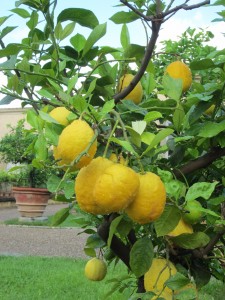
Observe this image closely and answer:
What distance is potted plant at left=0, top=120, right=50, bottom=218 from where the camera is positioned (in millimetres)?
9445

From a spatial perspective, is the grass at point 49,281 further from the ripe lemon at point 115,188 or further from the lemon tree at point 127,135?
the ripe lemon at point 115,188

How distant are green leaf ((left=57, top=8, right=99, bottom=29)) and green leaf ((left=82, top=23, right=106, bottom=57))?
72mm

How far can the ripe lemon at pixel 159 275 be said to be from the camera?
1044mm

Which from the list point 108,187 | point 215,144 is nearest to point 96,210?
point 108,187

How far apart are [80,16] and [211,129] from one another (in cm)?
38

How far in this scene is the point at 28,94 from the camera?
1.11 meters

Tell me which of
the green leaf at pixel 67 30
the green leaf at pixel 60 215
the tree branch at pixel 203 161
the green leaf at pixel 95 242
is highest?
the green leaf at pixel 67 30

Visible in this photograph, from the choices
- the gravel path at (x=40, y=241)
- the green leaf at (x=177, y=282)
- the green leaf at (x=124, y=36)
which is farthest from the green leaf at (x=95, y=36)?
the gravel path at (x=40, y=241)

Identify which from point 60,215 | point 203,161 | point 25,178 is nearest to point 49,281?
point 60,215

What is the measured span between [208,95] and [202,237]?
31cm

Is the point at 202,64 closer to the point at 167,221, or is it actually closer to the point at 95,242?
the point at 167,221

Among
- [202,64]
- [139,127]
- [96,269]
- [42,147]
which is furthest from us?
[96,269]

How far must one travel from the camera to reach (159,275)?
3.47 feet

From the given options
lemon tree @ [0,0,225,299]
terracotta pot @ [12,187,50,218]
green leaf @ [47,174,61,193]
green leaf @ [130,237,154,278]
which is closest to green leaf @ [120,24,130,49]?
lemon tree @ [0,0,225,299]
